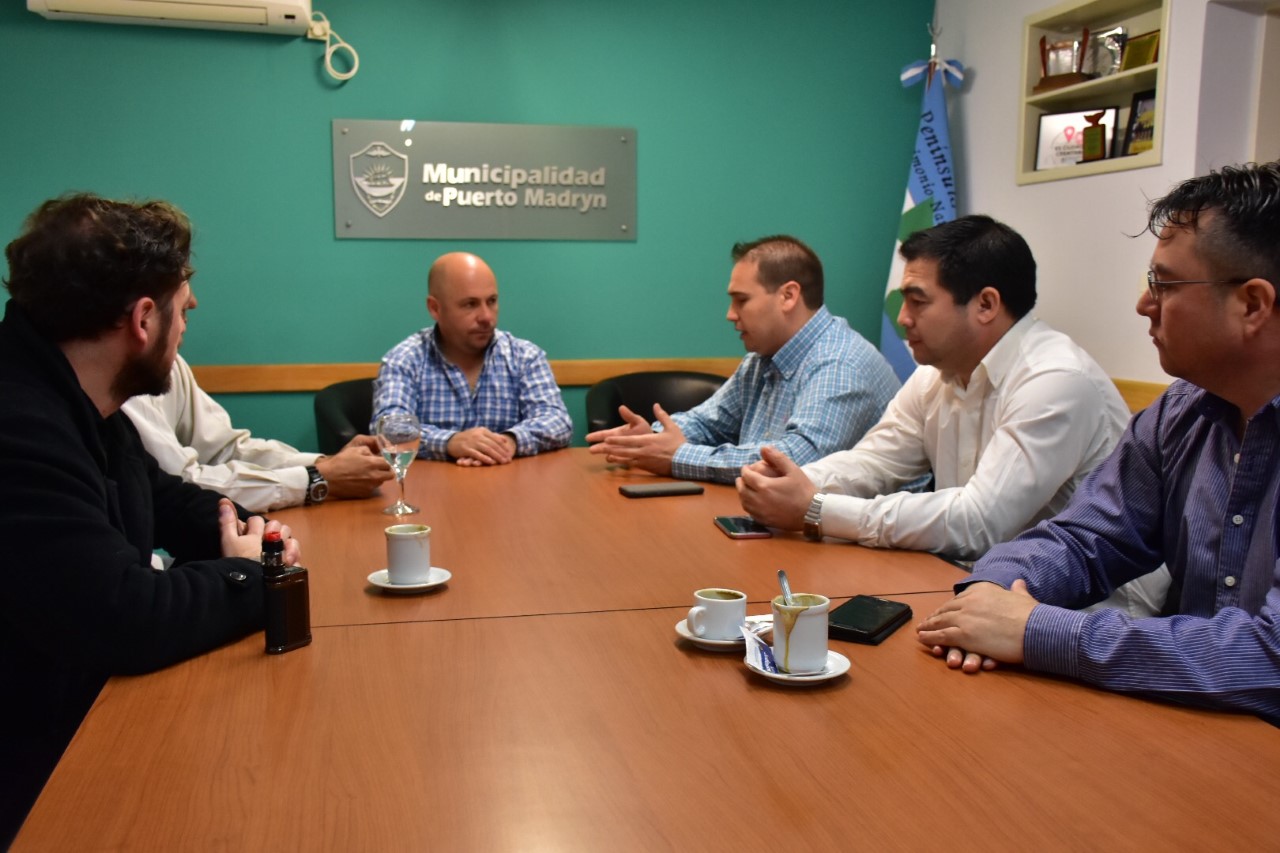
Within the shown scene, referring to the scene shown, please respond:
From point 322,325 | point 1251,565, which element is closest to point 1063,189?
point 1251,565

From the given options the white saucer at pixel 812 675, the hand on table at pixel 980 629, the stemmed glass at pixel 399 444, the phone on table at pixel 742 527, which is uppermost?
the stemmed glass at pixel 399 444

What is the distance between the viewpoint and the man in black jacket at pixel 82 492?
1.34 m

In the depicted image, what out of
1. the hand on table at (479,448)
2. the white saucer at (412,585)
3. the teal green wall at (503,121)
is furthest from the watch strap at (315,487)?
the teal green wall at (503,121)

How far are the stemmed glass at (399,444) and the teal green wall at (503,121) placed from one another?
2.13 metres

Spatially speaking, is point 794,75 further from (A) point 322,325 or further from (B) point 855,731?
(B) point 855,731

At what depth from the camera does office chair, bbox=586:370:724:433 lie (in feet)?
14.5

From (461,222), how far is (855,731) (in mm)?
3737

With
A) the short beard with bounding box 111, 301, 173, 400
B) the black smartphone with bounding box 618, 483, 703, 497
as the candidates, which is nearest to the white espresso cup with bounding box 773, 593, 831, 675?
the short beard with bounding box 111, 301, 173, 400

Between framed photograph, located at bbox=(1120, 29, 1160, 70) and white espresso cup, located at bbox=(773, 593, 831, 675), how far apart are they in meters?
3.05

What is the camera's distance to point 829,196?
4.97 m

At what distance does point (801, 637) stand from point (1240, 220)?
0.92m

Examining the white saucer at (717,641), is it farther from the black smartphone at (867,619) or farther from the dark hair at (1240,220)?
the dark hair at (1240,220)

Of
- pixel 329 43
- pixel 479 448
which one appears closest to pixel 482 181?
pixel 329 43

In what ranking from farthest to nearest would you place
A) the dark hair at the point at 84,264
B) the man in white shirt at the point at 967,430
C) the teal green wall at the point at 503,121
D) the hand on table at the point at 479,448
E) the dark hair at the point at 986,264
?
1. the teal green wall at the point at 503,121
2. the hand on table at the point at 479,448
3. the dark hair at the point at 986,264
4. the man in white shirt at the point at 967,430
5. the dark hair at the point at 84,264
